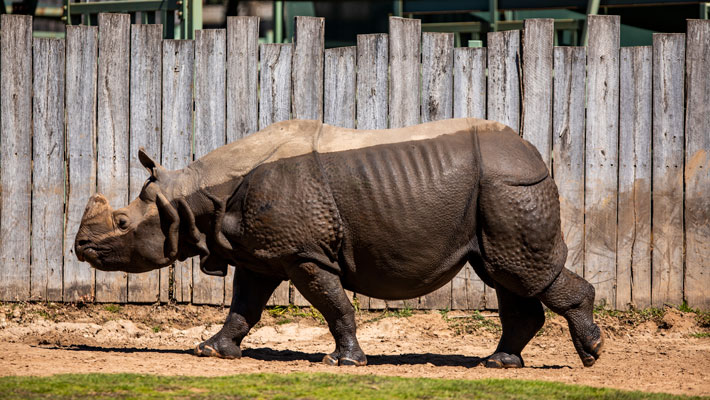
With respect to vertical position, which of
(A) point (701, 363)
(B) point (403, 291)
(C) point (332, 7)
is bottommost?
(A) point (701, 363)

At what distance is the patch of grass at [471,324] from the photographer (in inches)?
303

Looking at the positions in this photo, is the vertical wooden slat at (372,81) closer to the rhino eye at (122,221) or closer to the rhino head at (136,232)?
the rhino head at (136,232)

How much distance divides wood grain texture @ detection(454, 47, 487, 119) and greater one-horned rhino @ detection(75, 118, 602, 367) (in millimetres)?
1540

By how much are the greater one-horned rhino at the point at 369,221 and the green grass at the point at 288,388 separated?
31.8 inches

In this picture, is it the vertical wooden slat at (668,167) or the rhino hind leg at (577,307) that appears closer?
the rhino hind leg at (577,307)

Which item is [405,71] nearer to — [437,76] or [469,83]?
[437,76]

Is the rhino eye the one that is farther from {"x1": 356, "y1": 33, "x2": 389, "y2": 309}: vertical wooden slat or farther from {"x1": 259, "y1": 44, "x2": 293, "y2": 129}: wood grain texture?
{"x1": 356, "y1": 33, "x2": 389, "y2": 309}: vertical wooden slat

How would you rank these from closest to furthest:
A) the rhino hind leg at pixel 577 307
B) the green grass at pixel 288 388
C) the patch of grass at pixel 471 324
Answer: the green grass at pixel 288 388 < the rhino hind leg at pixel 577 307 < the patch of grass at pixel 471 324

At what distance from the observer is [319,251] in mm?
5980

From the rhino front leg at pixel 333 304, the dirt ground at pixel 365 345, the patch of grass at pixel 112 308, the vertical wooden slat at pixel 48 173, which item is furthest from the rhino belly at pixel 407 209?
the vertical wooden slat at pixel 48 173

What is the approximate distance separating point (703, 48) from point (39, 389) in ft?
19.5

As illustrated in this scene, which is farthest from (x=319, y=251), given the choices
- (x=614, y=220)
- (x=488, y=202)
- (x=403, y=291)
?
(x=614, y=220)

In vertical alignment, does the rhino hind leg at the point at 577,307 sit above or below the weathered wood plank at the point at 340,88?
below

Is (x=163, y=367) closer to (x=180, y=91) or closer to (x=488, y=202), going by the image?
(x=488, y=202)
